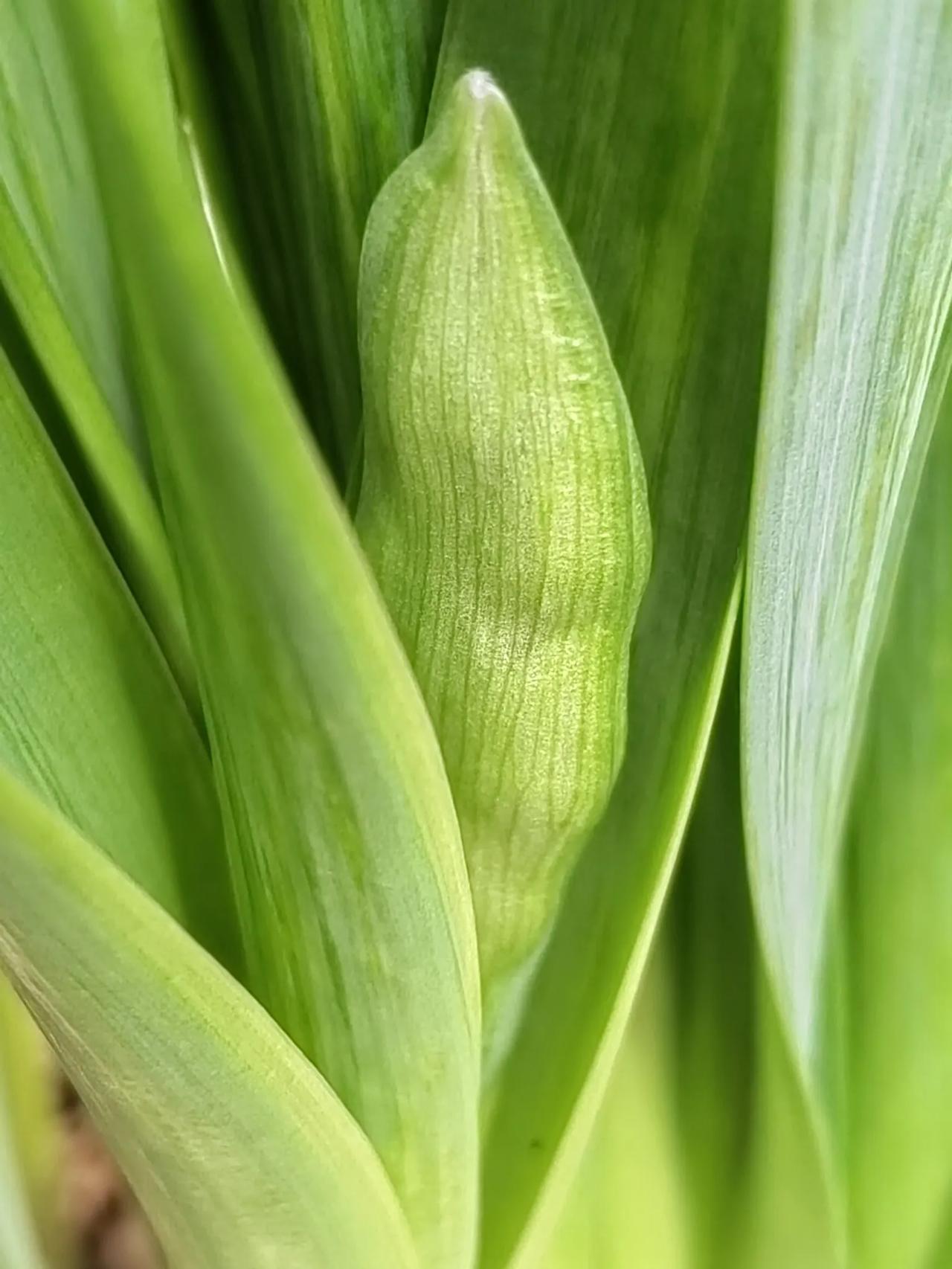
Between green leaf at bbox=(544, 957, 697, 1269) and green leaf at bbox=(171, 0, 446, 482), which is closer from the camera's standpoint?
green leaf at bbox=(171, 0, 446, 482)

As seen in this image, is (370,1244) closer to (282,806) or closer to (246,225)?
(282,806)

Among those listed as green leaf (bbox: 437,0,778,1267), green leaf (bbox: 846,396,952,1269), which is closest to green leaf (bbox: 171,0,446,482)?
green leaf (bbox: 437,0,778,1267)

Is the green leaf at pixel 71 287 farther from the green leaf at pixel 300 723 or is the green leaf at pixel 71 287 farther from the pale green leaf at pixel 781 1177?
the pale green leaf at pixel 781 1177

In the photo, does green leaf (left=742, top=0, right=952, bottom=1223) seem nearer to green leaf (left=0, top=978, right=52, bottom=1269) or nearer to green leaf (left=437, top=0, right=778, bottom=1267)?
green leaf (left=437, top=0, right=778, bottom=1267)

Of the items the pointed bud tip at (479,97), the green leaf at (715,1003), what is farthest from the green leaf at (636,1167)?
the pointed bud tip at (479,97)

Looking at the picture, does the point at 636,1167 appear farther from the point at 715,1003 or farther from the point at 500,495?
the point at 500,495
